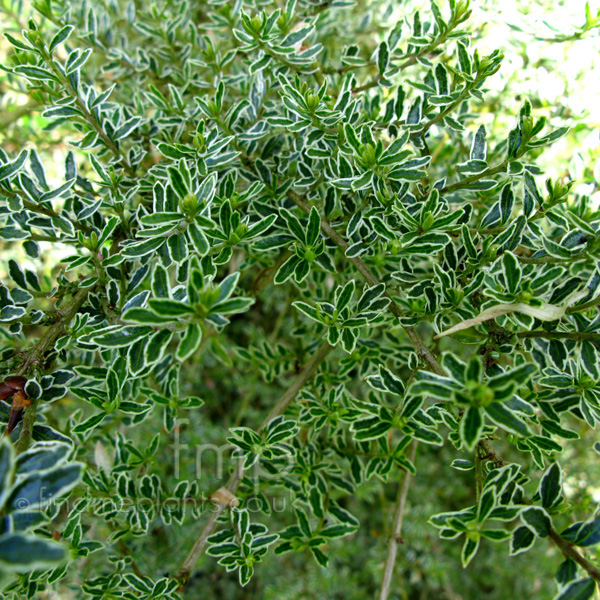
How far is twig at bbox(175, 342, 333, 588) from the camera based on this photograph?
49.9 inches

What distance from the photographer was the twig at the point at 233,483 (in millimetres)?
1268

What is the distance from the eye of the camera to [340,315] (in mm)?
1124

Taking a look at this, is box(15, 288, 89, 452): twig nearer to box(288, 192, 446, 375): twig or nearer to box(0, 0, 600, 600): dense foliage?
box(0, 0, 600, 600): dense foliage

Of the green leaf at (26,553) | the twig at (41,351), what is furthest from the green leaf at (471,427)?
the twig at (41,351)

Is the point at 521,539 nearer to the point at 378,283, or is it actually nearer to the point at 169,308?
the point at 378,283

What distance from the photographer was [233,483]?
4.47ft

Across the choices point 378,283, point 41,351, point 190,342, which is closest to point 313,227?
point 378,283

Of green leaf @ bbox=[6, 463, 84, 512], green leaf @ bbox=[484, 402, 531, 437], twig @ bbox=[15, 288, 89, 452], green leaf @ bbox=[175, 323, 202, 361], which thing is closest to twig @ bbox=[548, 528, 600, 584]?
green leaf @ bbox=[484, 402, 531, 437]

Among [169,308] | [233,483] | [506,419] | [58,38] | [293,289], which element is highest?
[58,38]

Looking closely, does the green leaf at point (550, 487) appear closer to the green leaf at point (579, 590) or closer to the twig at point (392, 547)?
the green leaf at point (579, 590)

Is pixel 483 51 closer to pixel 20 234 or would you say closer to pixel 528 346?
pixel 528 346

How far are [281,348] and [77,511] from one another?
33.5 inches

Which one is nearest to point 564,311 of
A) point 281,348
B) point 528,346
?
point 528,346

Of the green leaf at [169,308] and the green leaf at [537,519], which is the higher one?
the green leaf at [169,308]
